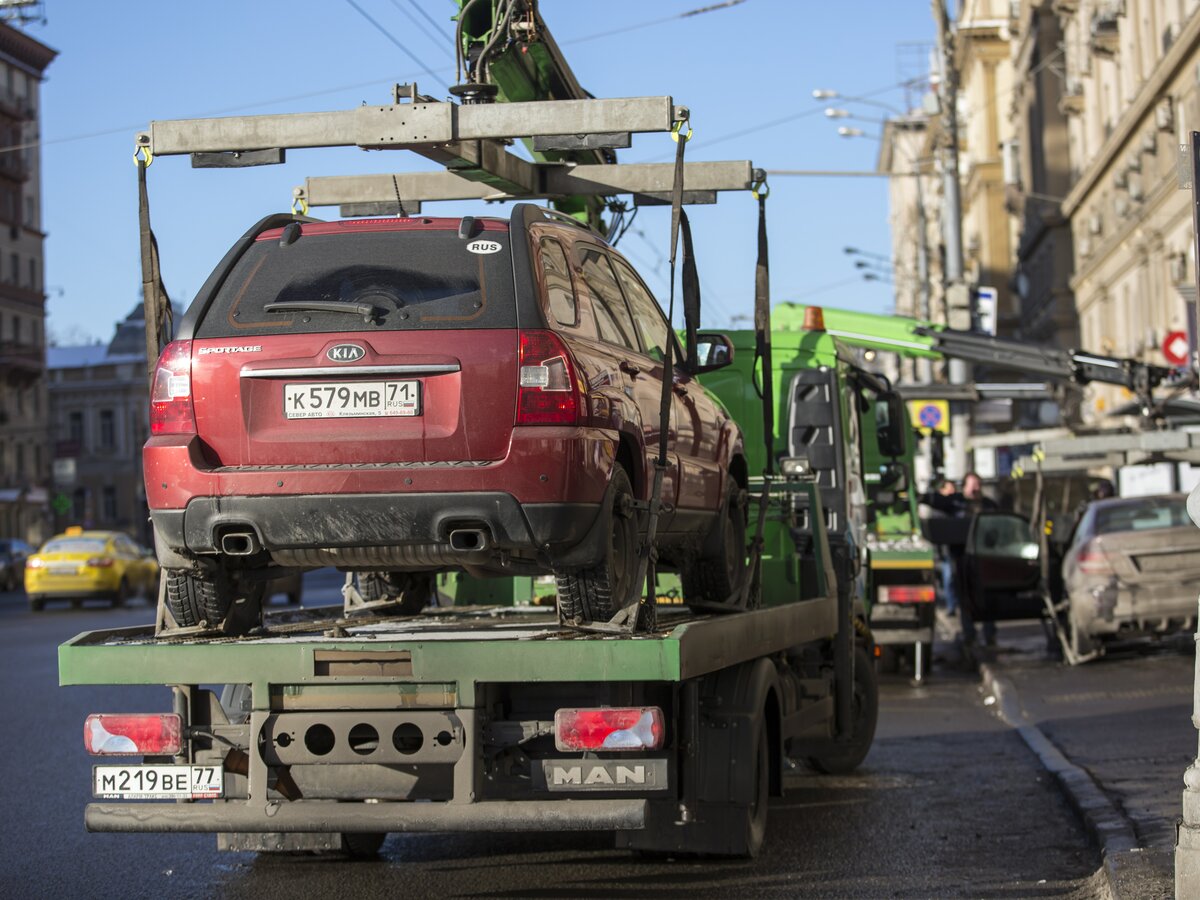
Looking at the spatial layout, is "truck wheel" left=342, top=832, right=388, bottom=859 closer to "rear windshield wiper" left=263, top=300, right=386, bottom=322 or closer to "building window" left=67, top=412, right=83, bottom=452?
"rear windshield wiper" left=263, top=300, right=386, bottom=322

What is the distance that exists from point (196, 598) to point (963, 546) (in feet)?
49.5

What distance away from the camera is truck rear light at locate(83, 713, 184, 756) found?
700 centimetres

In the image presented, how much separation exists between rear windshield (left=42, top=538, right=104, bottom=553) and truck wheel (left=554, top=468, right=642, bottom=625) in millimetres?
29314

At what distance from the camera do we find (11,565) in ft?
166

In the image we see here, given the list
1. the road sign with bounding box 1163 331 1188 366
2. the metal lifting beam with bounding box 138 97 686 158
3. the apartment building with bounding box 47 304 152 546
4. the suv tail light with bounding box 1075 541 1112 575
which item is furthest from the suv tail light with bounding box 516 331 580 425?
the apartment building with bounding box 47 304 152 546

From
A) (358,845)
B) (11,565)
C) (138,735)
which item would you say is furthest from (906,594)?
(11,565)

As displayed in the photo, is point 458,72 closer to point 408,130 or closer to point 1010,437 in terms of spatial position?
point 408,130

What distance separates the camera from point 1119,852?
7820mm

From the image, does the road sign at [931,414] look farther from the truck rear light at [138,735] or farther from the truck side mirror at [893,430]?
the truck rear light at [138,735]

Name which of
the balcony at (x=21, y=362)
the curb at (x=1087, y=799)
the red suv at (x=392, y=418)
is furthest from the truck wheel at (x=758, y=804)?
the balcony at (x=21, y=362)

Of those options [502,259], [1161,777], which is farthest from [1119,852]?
[502,259]

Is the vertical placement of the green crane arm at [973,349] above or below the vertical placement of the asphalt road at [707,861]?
above

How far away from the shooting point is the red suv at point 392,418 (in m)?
6.92

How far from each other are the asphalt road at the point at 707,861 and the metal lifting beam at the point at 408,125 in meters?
2.96
